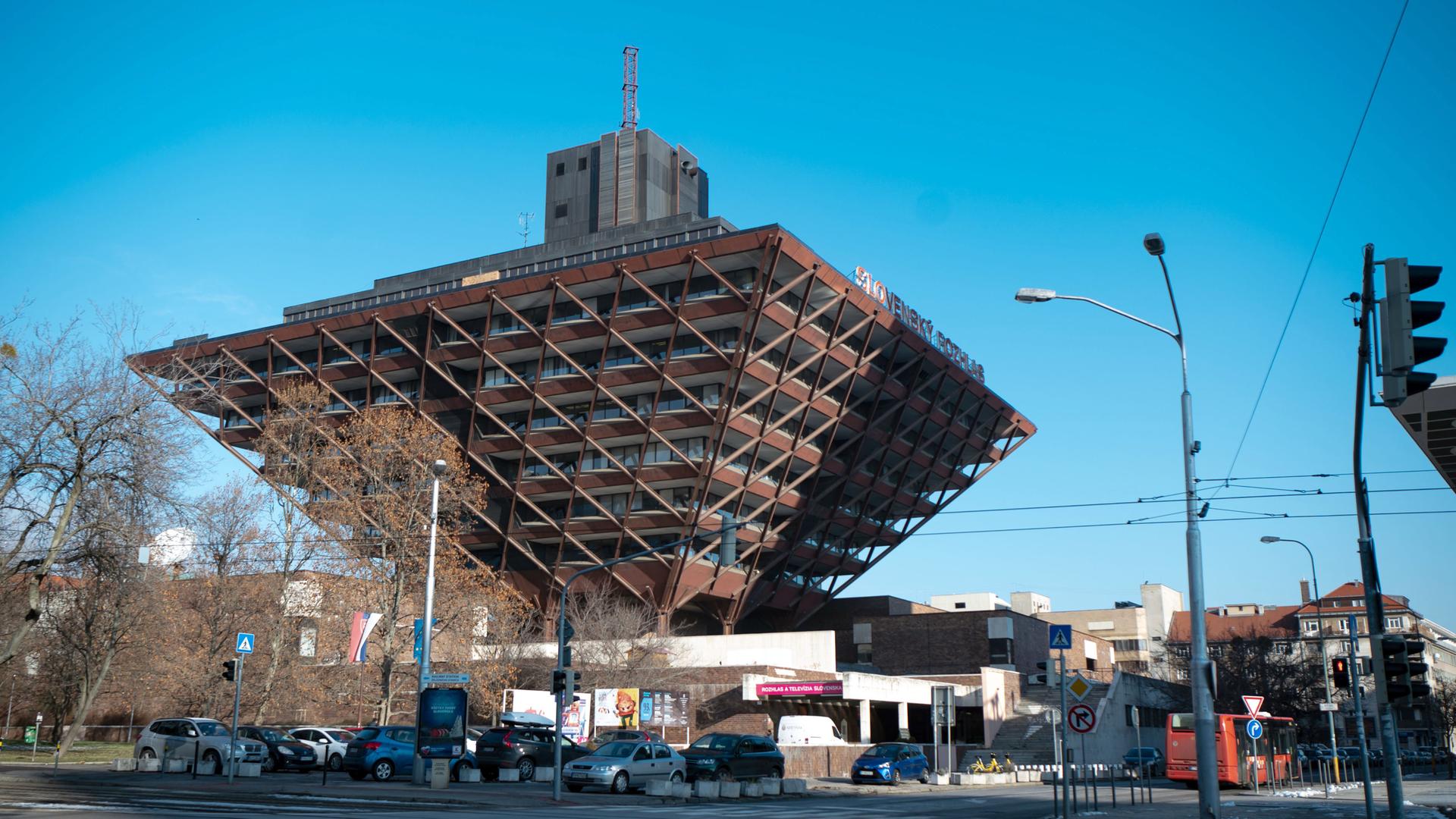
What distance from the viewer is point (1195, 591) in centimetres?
1862

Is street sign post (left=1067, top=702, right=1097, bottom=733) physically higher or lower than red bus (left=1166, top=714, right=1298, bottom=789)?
higher

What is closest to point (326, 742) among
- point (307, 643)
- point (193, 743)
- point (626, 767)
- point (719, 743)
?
point (193, 743)

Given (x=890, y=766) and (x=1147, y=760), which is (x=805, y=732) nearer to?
(x=890, y=766)

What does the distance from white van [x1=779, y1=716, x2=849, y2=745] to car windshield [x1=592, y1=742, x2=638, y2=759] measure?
15825mm

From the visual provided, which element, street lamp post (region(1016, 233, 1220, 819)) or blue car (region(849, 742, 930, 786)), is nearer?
street lamp post (region(1016, 233, 1220, 819))

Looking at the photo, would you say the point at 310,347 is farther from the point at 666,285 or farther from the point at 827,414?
the point at 827,414

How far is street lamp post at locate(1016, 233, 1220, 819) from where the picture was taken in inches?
676

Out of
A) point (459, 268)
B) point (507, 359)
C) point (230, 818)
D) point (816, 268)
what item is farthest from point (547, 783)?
point (459, 268)

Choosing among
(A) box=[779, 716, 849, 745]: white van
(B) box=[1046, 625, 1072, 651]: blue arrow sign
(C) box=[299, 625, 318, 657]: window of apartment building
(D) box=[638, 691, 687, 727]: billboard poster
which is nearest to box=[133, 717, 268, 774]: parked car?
(D) box=[638, 691, 687, 727]: billboard poster

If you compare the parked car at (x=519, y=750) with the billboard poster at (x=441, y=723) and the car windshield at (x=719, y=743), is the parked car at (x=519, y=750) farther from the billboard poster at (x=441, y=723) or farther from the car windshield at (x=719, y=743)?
the billboard poster at (x=441, y=723)

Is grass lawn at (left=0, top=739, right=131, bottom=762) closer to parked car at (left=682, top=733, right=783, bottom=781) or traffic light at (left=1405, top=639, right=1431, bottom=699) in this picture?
parked car at (left=682, top=733, right=783, bottom=781)

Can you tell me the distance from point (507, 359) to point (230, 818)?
2148 inches

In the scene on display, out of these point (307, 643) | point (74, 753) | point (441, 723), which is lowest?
point (74, 753)

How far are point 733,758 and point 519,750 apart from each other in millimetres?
7055
